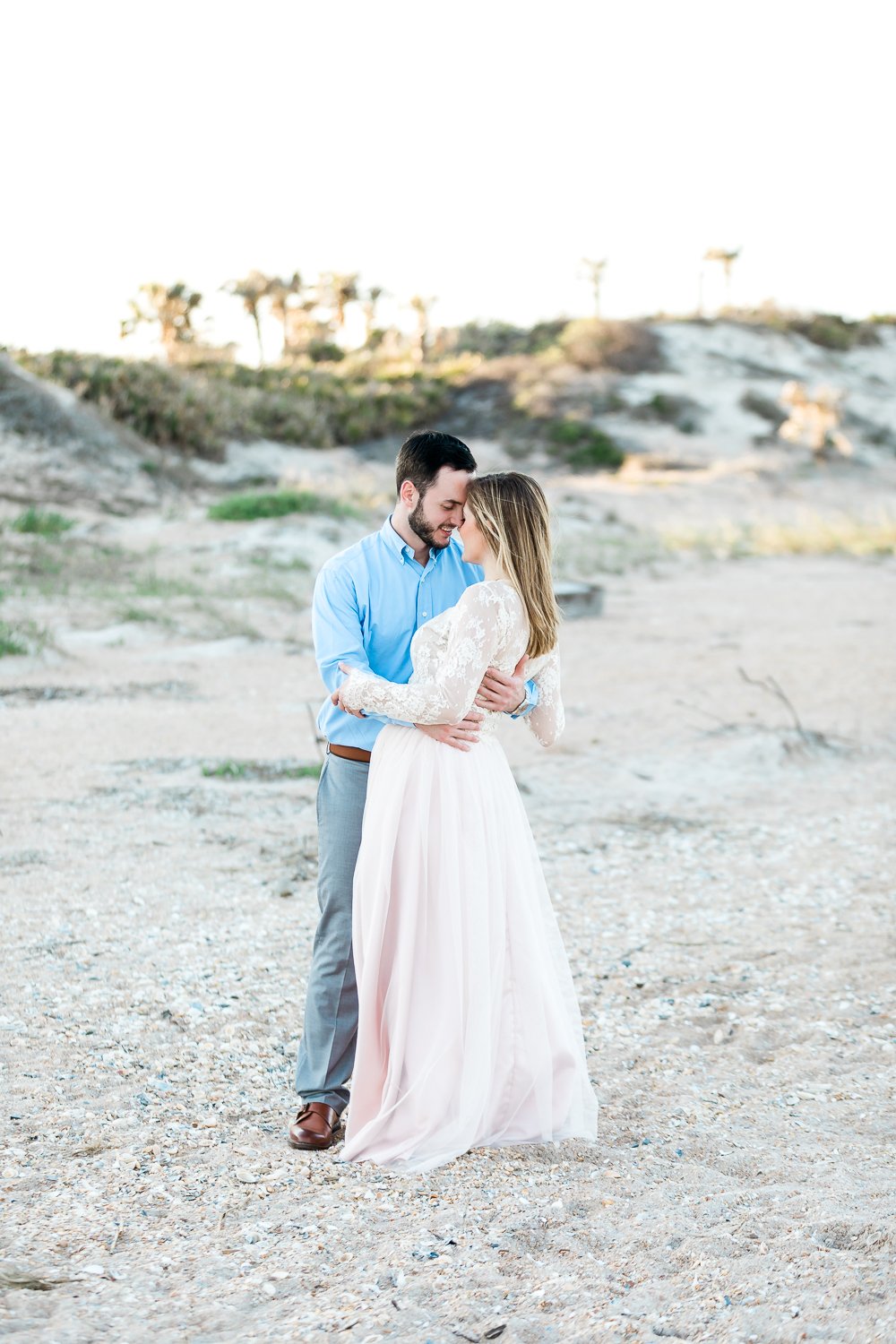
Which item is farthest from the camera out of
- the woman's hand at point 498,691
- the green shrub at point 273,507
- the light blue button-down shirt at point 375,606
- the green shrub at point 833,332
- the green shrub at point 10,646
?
the green shrub at point 833,332

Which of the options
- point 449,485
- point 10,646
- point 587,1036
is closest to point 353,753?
point 449,485

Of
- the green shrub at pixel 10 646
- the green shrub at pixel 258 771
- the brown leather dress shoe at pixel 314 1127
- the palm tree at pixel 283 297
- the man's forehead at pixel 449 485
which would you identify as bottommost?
the green shrub at pixel 258 771

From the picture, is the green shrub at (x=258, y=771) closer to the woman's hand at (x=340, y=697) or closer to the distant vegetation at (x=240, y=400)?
the woman's hand at (x=340, y=697)

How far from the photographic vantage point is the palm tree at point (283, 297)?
45281 mm

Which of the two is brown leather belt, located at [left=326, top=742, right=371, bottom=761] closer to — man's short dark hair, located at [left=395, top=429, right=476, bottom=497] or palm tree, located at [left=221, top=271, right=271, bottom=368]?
man's short dark hair, located at [left=395, top=429, right=476, bottom=497]

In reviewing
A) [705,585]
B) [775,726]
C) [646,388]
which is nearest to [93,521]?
[705,585]

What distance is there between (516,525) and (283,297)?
148ft

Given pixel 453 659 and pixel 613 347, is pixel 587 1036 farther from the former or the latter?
pixel 613 347

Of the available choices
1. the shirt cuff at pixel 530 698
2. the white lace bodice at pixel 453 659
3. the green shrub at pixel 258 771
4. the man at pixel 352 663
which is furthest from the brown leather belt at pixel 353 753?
the green shrub at pixel 258 771

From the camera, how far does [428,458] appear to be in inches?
121

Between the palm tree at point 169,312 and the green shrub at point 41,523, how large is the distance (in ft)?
73.7

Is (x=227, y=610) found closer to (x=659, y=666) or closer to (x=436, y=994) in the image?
(x=659, y=666)

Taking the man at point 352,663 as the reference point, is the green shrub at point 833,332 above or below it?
above

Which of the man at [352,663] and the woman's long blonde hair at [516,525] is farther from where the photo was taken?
the man at [352,663]
